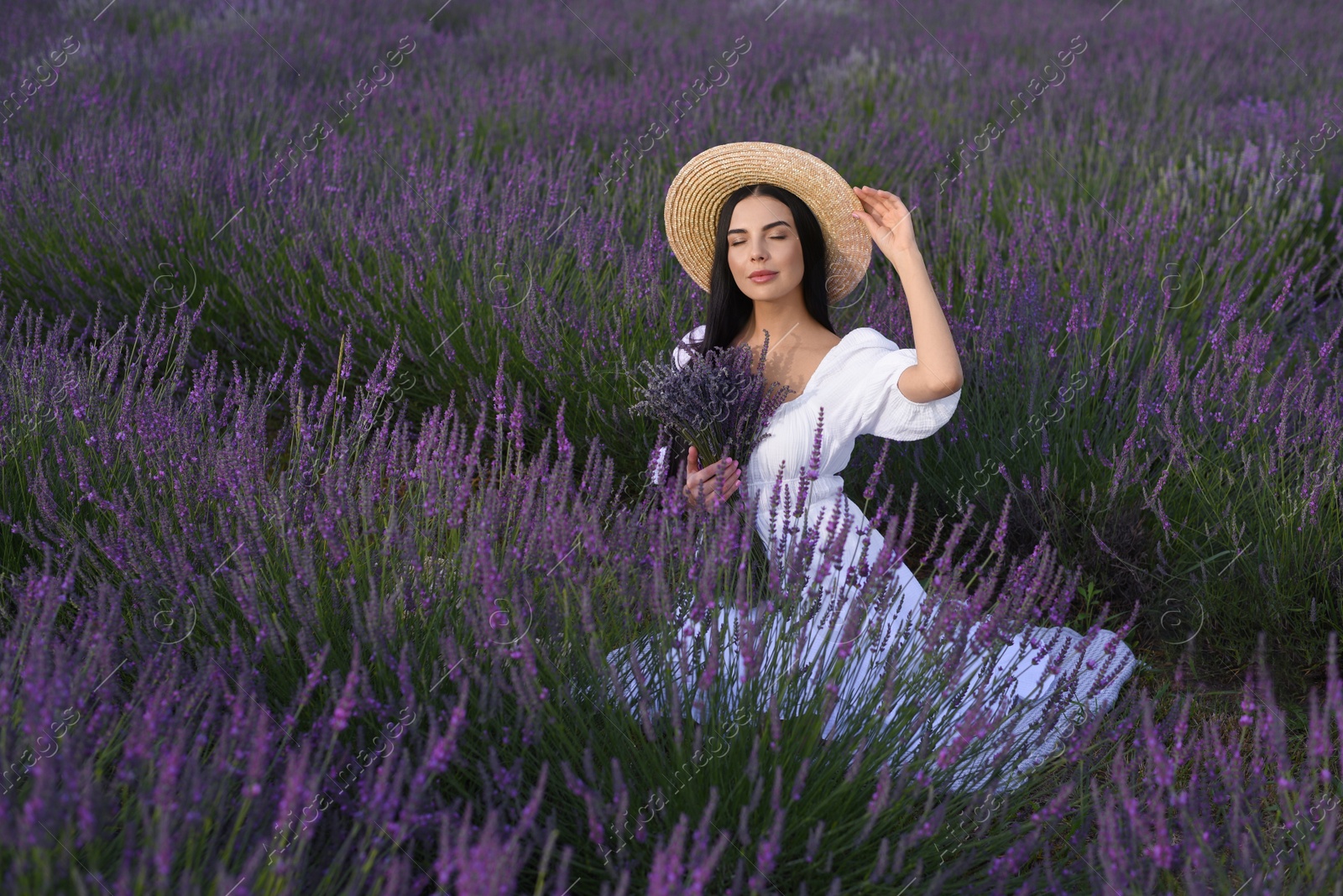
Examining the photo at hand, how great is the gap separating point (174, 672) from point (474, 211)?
2480mm

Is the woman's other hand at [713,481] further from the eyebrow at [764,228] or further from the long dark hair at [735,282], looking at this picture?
the eyebrow at [764,228]

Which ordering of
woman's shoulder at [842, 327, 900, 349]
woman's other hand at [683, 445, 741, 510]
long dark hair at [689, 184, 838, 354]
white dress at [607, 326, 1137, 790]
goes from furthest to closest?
1. long dark hair at [689, 184, 838, 354]
2. woman's shoulder at [842, 327, 900, 349]
3. woman's other hand at [683, 445, 741, 510]
4. white dress at [607, 326, 1137, 790]

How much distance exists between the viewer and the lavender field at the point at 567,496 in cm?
126

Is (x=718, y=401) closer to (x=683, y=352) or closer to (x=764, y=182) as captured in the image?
(x=683, y=352)

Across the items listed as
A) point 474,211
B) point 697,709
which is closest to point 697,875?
point 697,709

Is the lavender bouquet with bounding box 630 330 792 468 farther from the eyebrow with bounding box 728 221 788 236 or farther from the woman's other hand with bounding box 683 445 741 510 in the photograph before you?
the eyebrow with bounding box 728 221 788 236

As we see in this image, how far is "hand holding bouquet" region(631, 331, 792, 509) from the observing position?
2.07 metres

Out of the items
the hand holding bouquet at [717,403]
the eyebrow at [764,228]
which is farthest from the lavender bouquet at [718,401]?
the eyebrow at [764,228]

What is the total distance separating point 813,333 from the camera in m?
2.29

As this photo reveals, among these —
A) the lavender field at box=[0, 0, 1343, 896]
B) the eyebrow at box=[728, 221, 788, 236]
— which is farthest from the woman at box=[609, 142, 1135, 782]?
the lavender field at box=[0, 0, 1343, 896]

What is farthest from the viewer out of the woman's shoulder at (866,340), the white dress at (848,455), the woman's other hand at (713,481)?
the woman's shoulder at (866,340)

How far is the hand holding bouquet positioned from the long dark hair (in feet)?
0.57

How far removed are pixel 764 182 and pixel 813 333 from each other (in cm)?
34

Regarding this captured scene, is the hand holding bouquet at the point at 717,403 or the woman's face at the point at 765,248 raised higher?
the woman's face at the point at 765,248
